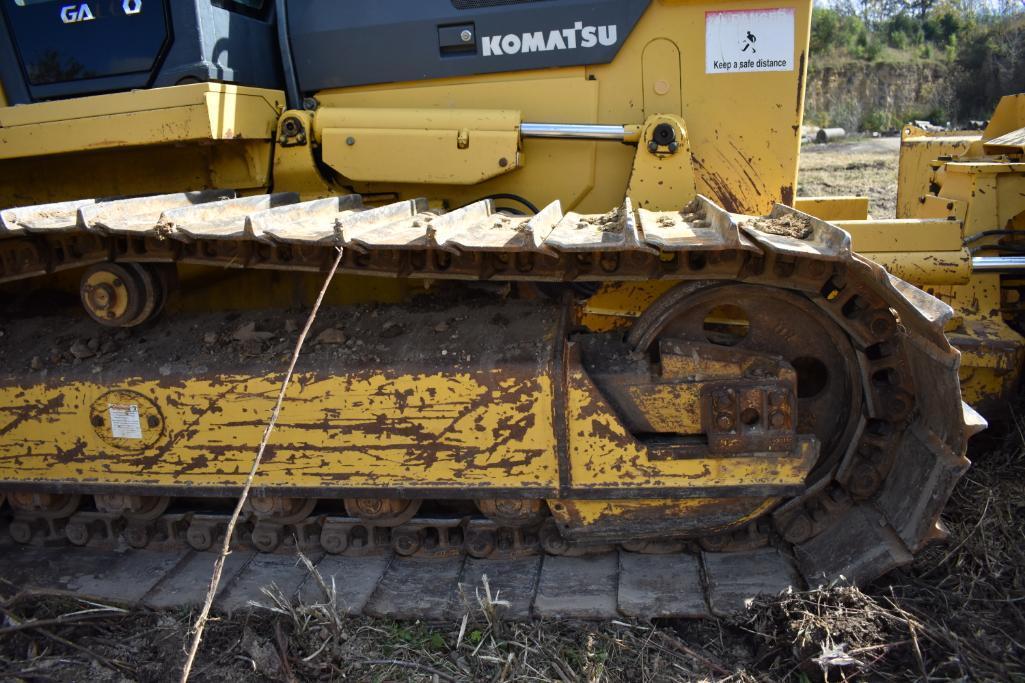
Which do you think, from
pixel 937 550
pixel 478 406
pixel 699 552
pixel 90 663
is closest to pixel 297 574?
pixel 90 663

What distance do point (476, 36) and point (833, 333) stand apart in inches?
70.2

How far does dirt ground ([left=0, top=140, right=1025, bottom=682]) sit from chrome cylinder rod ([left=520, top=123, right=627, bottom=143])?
1723 mm

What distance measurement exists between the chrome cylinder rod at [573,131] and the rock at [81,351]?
1803 millimetres

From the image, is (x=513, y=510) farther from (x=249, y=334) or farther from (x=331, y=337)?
(x=249, y=334)

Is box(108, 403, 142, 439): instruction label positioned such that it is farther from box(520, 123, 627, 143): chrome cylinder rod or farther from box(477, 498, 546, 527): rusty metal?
box(520, 123, 627, 143): chrome cylinder rod

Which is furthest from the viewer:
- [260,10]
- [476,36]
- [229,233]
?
[260,10]

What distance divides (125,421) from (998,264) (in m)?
3.64

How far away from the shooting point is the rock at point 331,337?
2771 millimetres

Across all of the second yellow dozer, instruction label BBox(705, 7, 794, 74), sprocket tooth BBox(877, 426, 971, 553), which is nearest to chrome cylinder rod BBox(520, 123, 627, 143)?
the second yellow dozer

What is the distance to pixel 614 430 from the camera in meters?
2.58

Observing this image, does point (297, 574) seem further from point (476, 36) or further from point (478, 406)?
→ point (476, 36)

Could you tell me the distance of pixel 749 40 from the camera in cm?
302

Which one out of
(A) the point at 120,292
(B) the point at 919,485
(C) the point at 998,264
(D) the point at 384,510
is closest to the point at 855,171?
(C) the point at 998,264

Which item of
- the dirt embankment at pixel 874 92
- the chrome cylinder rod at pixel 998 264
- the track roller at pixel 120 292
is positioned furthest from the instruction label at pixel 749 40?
the dirt embankment at pixel 874 92
